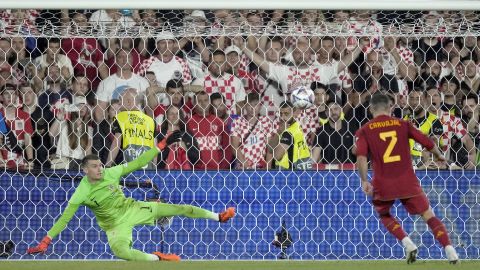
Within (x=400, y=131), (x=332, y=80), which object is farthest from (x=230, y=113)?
(x=400, y=131)

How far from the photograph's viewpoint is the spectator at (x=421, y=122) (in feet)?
35.8

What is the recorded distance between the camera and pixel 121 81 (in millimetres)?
11492

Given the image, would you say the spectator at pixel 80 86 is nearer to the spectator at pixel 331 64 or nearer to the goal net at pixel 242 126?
the goal net at pixel 242 126

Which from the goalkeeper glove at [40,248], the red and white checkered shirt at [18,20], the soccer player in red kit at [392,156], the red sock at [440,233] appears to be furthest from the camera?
the red and white checkered shirt at [18,20]

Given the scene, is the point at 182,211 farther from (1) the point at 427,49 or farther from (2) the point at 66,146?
(1) the point at 427,49

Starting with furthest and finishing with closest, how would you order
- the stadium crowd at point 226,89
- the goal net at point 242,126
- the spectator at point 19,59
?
the spectator at point 19,59 < the stadium crowd at point 226,89 < the goal net at point 242,126

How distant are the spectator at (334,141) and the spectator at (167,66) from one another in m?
1.56

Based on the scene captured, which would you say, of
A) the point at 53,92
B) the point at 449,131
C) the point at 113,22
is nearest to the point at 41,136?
the point at 53,92

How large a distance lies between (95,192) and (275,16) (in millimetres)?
2386

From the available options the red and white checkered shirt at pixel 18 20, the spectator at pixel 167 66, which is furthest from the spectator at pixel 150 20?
the red and white checkered shirt at pixel 18 20

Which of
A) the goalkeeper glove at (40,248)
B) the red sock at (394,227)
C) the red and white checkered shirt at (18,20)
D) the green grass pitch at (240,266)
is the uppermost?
the red and white checkered shirt at (18,20)

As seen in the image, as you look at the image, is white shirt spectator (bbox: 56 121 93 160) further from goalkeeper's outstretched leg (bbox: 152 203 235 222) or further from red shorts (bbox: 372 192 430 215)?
red shorts (bbox: 372 192 430 215)

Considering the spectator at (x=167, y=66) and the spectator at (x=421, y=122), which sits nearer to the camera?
the spectator at (x=421, y=122)

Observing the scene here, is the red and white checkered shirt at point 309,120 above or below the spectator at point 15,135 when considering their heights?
above
